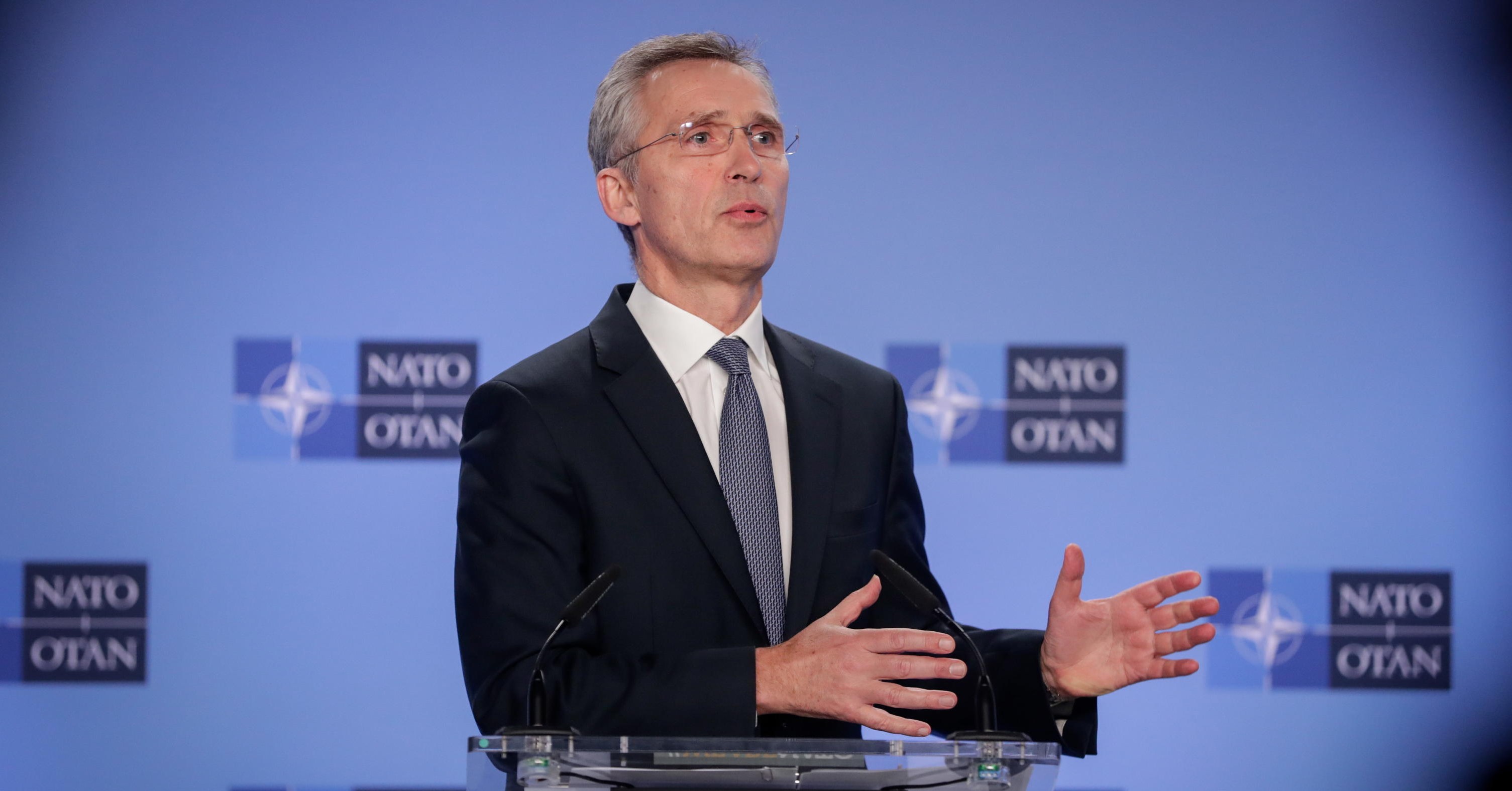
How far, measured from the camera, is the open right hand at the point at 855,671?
152 centimetres

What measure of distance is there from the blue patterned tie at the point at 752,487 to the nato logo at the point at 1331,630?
80.6 inches

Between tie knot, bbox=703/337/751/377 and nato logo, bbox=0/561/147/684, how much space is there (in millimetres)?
2112

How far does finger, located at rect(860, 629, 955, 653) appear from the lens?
1.49 metres

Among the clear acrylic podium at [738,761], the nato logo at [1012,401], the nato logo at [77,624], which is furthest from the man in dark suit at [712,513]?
the nato logo at [77,624]

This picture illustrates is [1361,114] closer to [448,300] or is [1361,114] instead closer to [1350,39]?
[1350,39]

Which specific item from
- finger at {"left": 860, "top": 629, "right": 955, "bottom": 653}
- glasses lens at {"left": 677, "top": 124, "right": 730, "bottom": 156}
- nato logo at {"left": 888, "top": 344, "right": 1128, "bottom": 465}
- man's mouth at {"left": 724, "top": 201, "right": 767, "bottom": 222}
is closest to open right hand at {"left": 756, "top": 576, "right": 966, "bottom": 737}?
finger at {"left": 860, "top": 629, "right": 955, "bottom": 653}

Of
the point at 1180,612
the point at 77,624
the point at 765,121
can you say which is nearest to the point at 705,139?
the point at 765,121

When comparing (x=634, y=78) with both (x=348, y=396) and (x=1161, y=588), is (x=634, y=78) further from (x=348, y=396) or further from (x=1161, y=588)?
(x=348, y=396)

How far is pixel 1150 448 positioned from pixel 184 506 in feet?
8.75

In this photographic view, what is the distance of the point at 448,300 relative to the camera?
355cm

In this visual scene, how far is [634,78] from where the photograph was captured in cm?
227

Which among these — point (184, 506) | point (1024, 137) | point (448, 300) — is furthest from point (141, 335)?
point (1024, 137)

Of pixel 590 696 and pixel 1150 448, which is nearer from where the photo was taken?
pixel 590 696

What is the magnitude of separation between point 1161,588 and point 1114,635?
132 millimetres
